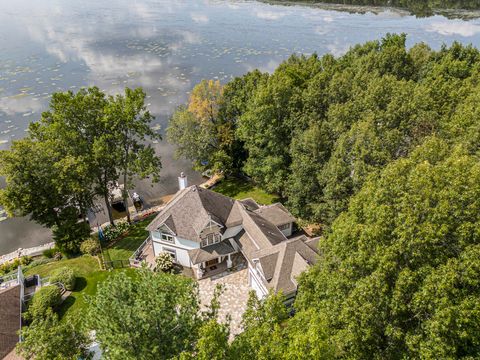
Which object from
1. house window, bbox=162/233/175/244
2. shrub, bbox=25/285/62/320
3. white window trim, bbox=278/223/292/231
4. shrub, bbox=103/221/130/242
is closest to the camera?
shrub, bbox=25/285/62/320

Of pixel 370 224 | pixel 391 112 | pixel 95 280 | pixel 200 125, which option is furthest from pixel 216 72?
pixel 370 224

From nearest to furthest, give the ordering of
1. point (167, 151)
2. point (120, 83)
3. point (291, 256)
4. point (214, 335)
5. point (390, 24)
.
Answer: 1. point (214, 335)
2. point (291, 256)
3. point (167, 151)
4. point (120, 83)
5. point (390, 24)

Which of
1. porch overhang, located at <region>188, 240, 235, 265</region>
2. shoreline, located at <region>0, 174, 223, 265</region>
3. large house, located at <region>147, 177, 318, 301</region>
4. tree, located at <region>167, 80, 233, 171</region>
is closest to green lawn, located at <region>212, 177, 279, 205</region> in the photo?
shoreline, located at <region>0, 174, 223, 265</region>

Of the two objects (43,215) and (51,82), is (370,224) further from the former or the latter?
(51,82)

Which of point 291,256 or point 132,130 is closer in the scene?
point 291,256

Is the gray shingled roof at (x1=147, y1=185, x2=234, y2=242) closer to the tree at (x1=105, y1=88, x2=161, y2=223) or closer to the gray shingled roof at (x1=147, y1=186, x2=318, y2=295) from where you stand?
the gray shingled roof at (x1=147, y1=186, x2=318, y2=295)

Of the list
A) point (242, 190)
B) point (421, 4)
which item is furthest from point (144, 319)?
point (421, 4)

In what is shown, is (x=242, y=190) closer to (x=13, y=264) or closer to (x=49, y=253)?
(x=49, y=253)
